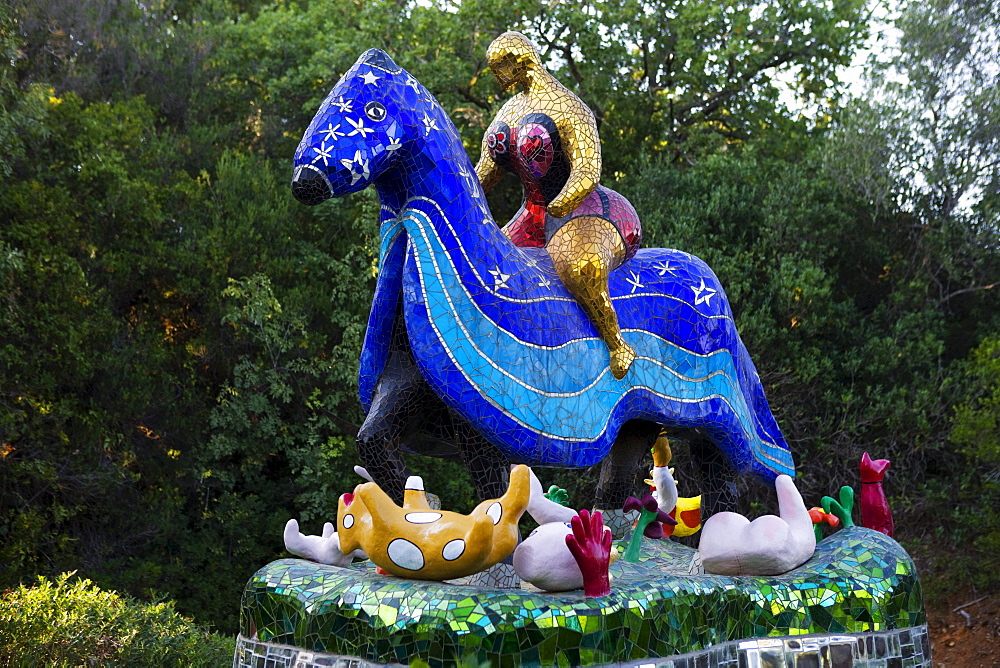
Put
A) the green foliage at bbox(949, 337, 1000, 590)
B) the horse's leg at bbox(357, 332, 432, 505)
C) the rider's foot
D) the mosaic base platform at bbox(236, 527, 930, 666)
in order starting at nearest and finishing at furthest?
the mosaic base platform at bbox(236, 527, 930, 666), the horse's leg at bbox(357, 332, 432, 505), the rider's foot, the green foliage at bbox(949, 337, 1000, 590)

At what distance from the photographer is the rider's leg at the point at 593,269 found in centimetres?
579

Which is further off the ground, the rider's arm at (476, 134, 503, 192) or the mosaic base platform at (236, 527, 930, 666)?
the rider's arm at (476, 134, 503, 192)

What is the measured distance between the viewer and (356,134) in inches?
203

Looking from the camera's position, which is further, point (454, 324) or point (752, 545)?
point (752, 545)

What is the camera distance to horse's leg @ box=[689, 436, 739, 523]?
682cm

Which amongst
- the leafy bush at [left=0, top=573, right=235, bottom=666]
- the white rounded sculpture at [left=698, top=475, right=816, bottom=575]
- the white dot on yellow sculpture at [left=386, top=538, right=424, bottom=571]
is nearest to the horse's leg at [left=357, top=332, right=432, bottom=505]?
the white dot on yellow sculpture at [left=386, top=538, right=424, bottom=571]

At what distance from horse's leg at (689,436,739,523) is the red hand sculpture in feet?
7.01

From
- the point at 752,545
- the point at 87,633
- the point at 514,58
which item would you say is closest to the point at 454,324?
the point at 514,58

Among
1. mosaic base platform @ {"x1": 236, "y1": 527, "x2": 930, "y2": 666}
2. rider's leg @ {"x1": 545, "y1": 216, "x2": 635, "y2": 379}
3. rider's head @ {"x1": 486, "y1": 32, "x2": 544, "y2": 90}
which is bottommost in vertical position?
mosaic base platform @ {"x1": 236, "y1": 527, "x2": 930, "y2": 666}

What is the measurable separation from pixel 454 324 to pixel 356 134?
1023mm

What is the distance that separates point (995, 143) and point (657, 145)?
4493 mm

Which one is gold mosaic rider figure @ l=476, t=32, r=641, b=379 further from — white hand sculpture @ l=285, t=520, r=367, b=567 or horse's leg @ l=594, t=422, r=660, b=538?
white hand sculpture @ l=285, t=520, r=367, b=567

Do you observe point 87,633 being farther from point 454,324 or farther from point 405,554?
point 454,324

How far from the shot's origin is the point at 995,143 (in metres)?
13.5
